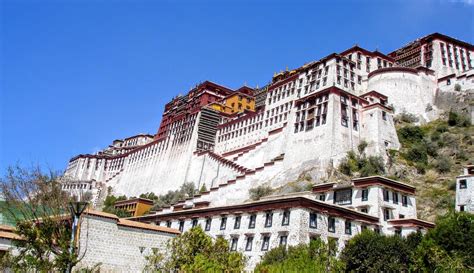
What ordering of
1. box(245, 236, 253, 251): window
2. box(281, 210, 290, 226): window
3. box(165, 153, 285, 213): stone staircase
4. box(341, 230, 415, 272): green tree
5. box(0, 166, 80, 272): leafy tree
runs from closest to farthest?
box(0, 166, 80, 272): leafy tree < box(341, 230, 415, 272): green tree < box(281, 210, 290, 226): window < box(245, 236, 253, 251): window < box(165, 153, 285, 213): stone staircase

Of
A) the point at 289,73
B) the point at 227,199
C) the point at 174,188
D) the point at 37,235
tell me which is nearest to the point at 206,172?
the point at 174,188

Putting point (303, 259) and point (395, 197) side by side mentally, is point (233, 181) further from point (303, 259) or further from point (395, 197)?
point (303, 259)

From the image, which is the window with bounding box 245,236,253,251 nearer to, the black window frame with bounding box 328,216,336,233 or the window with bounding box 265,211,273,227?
the window with bounding box 265,211,273,227

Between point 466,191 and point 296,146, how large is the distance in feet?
Answer: 68.3

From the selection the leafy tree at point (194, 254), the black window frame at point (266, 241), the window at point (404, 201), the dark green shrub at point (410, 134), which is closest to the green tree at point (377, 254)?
the black window frame at point (266, 241)

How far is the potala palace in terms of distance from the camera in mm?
31812

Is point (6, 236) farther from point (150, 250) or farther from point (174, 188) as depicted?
point (174, 188)

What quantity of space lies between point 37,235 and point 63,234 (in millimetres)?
1604

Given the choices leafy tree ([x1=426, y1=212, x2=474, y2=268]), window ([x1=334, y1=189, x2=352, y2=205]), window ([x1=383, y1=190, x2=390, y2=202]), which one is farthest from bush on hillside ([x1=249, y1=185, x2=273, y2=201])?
leafy tree ([x1=426, y1=212, x2=474, y2=268])

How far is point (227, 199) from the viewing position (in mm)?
51656

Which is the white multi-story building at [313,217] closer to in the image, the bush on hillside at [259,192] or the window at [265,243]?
the window at [265,243]

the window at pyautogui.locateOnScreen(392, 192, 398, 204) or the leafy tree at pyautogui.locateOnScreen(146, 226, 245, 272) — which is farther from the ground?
the window at pyautogui.locateOnScreen(392, 192, 398, 204)

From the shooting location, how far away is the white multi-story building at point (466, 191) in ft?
119

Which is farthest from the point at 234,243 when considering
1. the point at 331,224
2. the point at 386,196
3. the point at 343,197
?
the point at 386,196
